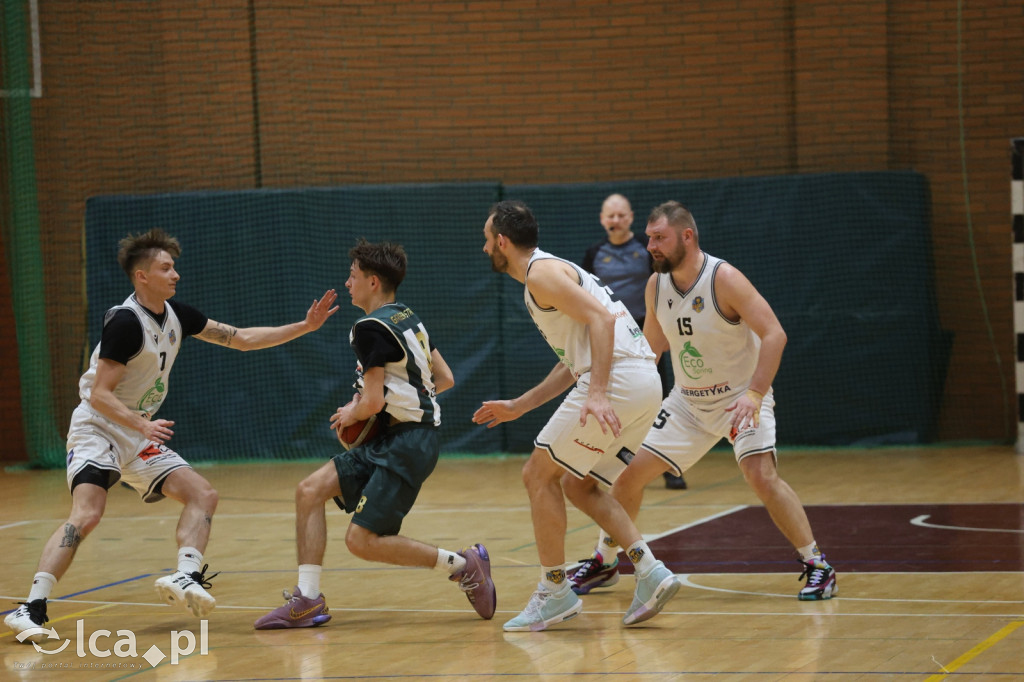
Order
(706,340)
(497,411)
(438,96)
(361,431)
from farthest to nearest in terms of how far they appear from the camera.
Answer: (438,96), (706,340), (361,431), (497,411)

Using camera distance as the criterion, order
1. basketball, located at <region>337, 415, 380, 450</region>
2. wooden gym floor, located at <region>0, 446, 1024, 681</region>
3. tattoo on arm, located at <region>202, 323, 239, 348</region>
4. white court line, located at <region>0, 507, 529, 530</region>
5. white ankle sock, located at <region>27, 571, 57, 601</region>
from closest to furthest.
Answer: wooden gym floor, located at <region>0, 446, 1024, 681</region>
white ankle sock, located at <region>27, 571, 57, 601</region>
basketball, located at <region>337, 415, 380, 450</region>
tattoo on arm, located at <region>202, 323, 239, 348</region>
white court line, located at <region>0, 507, 529, 530</region>

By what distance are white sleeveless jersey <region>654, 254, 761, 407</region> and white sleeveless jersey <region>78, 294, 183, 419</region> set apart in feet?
7.68

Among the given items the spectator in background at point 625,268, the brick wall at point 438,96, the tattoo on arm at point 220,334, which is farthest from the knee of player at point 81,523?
the brick wall at point 438,96

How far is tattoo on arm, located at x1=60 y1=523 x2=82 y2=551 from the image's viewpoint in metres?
5.25

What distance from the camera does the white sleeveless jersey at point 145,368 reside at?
5512 millimetres

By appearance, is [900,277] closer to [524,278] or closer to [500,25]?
[500,25]

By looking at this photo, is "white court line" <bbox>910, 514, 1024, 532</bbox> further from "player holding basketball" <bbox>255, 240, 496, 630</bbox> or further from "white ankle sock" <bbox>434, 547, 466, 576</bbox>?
"white ankle sock" <bbox>434, 547, 466, 576</bbox>

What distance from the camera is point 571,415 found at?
509 centimetres

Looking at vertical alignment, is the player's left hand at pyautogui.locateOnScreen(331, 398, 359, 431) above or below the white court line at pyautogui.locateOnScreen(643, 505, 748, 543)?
above

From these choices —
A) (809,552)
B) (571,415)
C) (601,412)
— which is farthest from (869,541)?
(601,412)

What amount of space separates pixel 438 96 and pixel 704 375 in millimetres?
7813

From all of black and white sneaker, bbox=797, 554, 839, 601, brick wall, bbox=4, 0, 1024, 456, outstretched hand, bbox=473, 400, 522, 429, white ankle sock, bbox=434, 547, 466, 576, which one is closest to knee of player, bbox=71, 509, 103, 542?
white ankle sock, bbox=434, 547, 466, 576

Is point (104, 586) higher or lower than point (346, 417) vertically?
lower

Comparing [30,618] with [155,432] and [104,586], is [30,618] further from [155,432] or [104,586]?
[104,586]
